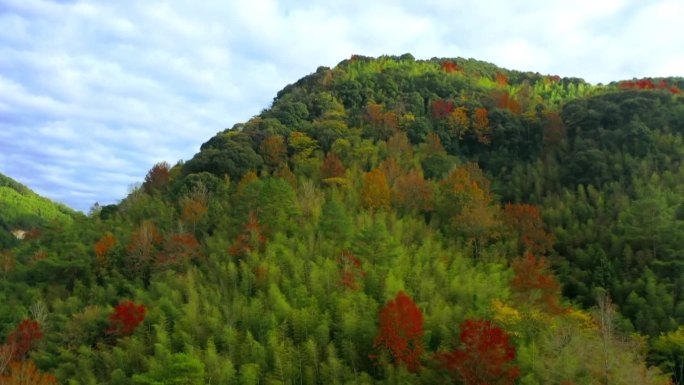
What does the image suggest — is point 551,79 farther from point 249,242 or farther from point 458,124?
point 249,242

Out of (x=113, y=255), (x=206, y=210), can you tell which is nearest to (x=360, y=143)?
(x=206, y=210)

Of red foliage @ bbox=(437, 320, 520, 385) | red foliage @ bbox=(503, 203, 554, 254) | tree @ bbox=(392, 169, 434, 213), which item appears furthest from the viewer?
tree @ bbox=(392, 169, 434, 213)

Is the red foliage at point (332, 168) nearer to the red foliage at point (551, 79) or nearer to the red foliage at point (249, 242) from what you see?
the red foliage at point (249, 242)

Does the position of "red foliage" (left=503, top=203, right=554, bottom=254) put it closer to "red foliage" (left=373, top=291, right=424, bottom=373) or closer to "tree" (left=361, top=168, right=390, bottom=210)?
"tree" (left=361, top=168, right=390, bottom=210)

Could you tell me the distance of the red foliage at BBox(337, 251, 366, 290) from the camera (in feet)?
108

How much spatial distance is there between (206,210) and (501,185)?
1104 inches

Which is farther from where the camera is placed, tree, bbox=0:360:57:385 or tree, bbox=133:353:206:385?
tree, bbox=0:360:57:385

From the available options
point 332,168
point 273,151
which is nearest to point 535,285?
point 332,168

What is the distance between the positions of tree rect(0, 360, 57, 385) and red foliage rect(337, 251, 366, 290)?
1655cm

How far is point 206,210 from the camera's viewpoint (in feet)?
159

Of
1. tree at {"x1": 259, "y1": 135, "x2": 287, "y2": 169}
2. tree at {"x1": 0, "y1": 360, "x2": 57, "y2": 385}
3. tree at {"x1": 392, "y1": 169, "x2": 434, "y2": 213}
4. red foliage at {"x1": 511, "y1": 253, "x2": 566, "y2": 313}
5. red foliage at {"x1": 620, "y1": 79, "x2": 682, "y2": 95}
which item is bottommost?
tree at {"x1": 0, "y1": 360, "x2": 57, "y2": 385}

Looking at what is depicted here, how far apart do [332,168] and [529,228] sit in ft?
65.9

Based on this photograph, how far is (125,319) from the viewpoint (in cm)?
3219

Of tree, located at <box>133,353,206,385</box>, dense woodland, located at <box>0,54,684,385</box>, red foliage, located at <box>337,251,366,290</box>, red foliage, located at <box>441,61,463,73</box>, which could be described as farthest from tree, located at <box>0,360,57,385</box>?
red foliage, located at <box>441,61,463,73</box>
